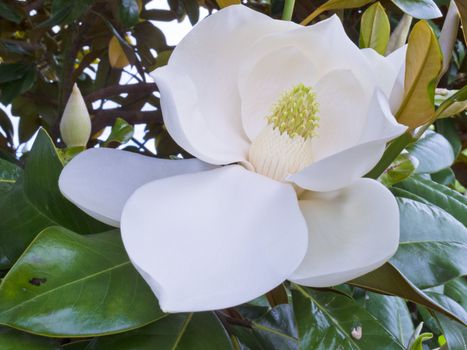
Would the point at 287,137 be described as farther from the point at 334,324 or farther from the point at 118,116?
the point at 118,116

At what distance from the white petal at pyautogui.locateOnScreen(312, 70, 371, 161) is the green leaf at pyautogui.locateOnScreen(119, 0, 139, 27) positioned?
694 millimetres

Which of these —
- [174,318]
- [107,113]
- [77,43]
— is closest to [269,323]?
[174,318]

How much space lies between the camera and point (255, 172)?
51 centimetres

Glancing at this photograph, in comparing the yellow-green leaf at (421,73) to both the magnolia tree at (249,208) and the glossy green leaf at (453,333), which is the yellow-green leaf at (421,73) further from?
the glossy green leaf at (453,333)

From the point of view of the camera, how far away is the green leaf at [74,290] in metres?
0.43

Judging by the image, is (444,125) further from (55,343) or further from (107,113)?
(55,343)

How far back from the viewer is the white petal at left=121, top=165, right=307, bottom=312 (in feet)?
1.21

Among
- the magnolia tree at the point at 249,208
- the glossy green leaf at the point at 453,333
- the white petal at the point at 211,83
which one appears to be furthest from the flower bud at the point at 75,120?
the glossy green leaf at the point at 453,333

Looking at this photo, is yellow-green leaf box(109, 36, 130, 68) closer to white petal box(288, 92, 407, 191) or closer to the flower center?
the flower center

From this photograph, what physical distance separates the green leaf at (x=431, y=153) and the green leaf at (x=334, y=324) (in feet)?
1.15

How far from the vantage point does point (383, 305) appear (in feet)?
2.49

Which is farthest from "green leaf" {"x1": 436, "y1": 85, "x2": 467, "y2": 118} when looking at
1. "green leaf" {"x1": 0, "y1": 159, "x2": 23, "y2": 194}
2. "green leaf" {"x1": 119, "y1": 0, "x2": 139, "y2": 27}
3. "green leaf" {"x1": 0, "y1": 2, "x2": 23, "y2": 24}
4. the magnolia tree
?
"green leaf" {"x1": 0, "y1": 2, "x2": 23, "y2": 24}

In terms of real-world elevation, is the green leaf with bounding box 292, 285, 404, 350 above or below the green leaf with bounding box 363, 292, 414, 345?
above

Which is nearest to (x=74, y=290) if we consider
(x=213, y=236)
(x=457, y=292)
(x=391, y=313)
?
(x=213, y=236)
